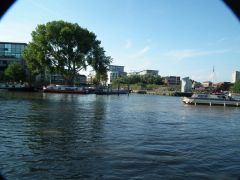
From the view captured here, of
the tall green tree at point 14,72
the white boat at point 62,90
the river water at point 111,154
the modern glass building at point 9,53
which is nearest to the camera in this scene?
the river water at point 111,154

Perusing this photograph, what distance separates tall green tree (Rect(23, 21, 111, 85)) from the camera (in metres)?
76.9

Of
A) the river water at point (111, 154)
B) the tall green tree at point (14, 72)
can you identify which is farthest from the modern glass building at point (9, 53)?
the river water at point (111, 154)

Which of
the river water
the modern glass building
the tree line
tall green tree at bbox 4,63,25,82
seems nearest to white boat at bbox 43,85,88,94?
the tree line

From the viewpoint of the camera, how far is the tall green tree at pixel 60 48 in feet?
252

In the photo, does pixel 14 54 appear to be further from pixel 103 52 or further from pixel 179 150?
pixel 179 150

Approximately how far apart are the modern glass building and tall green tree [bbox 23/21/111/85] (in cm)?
3299

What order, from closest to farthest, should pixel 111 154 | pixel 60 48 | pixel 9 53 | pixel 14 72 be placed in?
pixel 111 154 < pixel 60 48 < pixel 14 72 < pixel 9 53

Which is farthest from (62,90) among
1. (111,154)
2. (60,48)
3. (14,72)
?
(111,154)

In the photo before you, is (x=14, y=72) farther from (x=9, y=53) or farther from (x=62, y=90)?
(x=62, y=90)

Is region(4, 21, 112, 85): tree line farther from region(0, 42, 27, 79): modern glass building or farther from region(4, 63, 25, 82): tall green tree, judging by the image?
region(0, 42, 27, 79): modern glass building

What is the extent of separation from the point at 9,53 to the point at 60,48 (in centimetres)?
4115

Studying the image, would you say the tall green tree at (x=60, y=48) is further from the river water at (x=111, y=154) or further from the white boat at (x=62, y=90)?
the river water at (x=111, y=154)

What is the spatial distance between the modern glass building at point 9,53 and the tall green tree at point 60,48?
108ft

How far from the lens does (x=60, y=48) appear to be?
78688 millimetres
